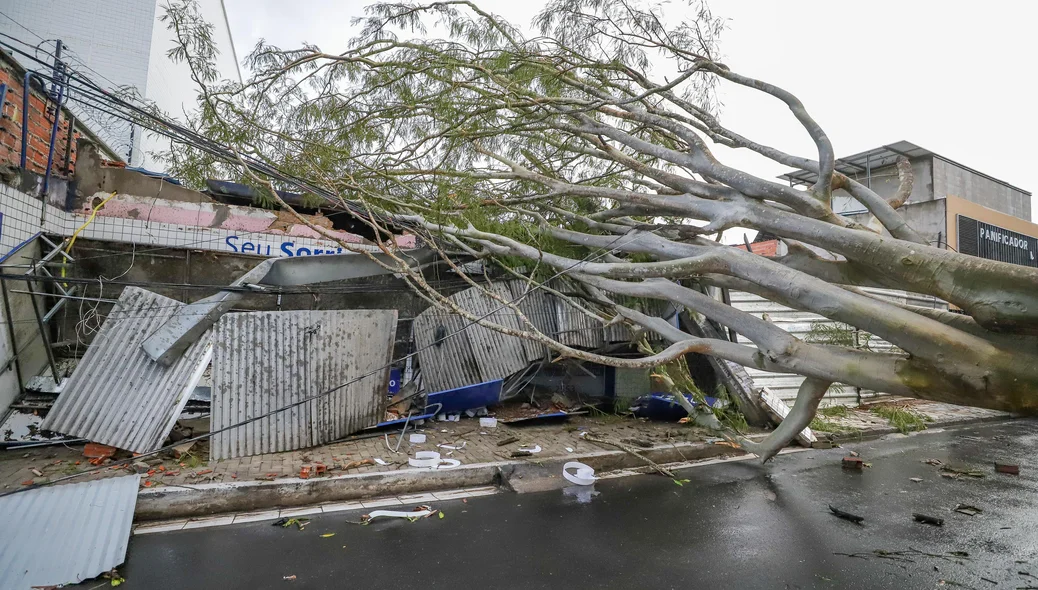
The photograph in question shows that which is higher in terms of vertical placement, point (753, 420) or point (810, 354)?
point (810, 354)

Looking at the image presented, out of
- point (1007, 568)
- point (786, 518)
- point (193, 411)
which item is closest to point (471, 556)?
point (786, 518)

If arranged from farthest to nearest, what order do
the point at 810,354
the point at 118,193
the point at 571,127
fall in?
Result: 1. the point at 118,193
2. the point at 571,127
3. the point at 810,354

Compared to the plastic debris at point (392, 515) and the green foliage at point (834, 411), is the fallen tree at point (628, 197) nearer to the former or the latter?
the plastic debris at point (392, 515)

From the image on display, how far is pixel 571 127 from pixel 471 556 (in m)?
4.63

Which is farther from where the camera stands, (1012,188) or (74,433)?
(1012,188)

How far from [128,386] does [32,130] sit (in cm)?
376

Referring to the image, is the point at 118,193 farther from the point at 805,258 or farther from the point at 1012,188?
the point at 1012,188

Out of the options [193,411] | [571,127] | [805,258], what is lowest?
[193,411]

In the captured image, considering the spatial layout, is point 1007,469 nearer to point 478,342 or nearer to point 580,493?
point 580,493

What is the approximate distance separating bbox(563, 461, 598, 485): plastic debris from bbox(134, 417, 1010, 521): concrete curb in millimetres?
166

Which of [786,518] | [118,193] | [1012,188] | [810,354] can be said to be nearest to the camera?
[810,354]

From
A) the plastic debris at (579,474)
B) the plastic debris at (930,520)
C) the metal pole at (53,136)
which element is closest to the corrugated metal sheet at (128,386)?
the metal pole at (53,136)

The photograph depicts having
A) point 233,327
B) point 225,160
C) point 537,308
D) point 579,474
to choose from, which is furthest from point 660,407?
point 225,160

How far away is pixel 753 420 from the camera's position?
8.63 metres
